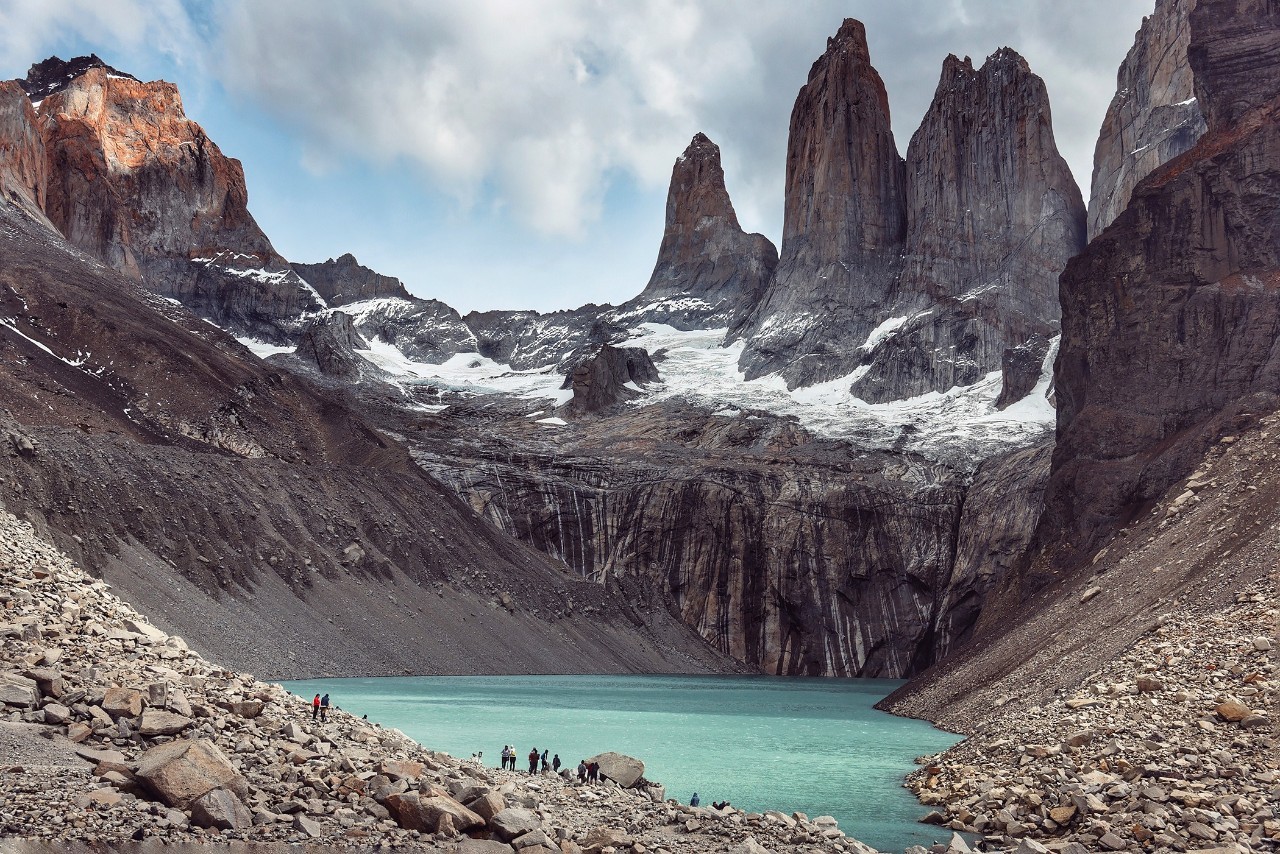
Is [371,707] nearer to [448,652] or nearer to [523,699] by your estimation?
[523,699]

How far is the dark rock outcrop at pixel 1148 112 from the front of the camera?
398ft

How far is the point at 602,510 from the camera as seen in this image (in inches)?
4289

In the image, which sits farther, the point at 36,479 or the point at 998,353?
the point at 998,353

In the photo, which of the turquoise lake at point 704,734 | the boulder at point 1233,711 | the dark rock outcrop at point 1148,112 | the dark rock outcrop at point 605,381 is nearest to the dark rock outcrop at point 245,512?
the turquoise lake at point 704,734

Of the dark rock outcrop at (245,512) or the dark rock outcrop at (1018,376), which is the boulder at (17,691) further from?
the dark rock outcrop at (1018,376)

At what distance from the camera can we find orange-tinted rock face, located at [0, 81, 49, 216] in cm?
11888

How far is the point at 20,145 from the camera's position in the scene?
12450cm

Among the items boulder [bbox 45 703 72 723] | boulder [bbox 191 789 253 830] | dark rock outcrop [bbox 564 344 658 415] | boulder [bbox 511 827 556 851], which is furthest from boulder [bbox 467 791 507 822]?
dark rock outcrop [bbox 564 344 658 415]

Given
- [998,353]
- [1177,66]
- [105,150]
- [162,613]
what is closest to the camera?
[162,613]

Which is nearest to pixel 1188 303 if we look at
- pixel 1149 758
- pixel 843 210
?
pixel 1149 758

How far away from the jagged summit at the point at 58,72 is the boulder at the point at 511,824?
7386 inches

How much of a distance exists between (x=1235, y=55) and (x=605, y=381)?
317 ft

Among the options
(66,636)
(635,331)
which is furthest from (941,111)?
(66,636)

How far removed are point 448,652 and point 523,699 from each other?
15.3 metres
